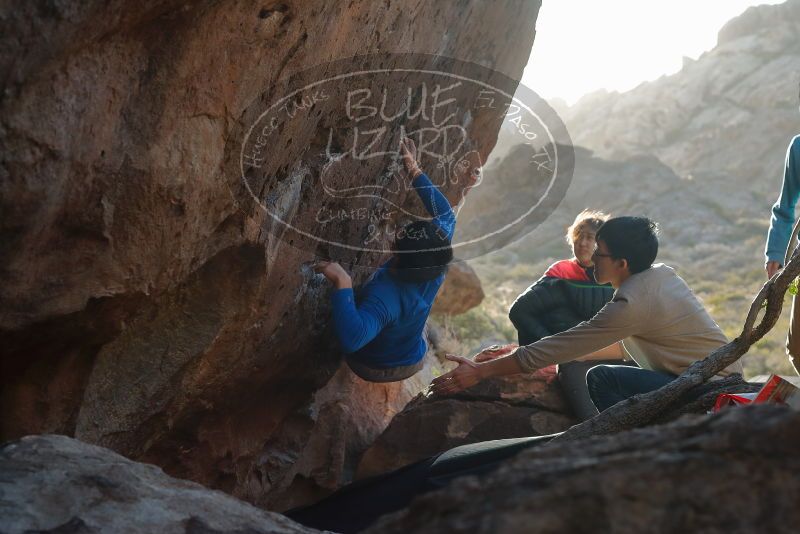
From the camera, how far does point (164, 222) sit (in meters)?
2.87

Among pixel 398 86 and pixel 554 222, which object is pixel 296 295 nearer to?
pixel 398 86

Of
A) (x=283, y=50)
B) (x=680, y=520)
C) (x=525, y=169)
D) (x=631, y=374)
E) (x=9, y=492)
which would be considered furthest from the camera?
(x=525, y=169)

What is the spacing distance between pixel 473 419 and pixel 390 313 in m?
0.88

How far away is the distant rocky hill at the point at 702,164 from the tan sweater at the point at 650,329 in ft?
29.1

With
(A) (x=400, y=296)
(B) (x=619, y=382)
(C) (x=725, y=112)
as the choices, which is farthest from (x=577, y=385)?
(C) (x=725, y=112)

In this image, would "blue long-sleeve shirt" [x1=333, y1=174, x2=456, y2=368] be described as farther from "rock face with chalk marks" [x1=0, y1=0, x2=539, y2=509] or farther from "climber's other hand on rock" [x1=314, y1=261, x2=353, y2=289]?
"rock face with chalk marks" [x1=0, y1=0, x2=539, y2=509]

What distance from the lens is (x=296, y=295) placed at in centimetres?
398

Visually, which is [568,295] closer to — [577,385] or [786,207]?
[577,385]

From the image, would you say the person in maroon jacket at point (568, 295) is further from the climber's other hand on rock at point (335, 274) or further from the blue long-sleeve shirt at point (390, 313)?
the climber's other hand on rock at point (335, 274)

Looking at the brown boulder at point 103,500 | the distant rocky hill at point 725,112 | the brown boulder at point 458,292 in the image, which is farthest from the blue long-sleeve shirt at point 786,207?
the distant rocky hill at point 725,112

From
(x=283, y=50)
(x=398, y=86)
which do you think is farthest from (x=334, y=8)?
(x=398, y=86)

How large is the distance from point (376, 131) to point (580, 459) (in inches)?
120

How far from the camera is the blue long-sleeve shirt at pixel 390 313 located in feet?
12.5

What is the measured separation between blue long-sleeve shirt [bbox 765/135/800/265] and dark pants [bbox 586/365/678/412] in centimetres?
102
